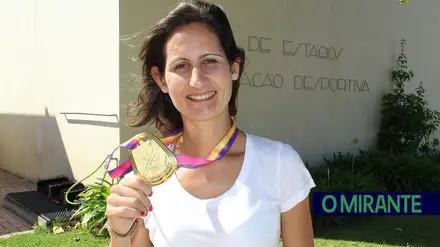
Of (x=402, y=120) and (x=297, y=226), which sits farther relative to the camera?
(x=402, y=120)

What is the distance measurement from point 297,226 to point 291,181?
0.54 ft

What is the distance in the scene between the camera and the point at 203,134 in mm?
1743

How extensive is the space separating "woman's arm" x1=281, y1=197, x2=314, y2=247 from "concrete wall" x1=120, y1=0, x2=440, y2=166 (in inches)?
171

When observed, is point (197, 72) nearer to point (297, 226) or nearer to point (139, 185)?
point (139, 185)

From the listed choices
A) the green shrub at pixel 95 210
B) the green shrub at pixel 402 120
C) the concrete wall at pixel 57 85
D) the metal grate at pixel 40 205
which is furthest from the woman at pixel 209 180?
the green shrub at pixel 402 120

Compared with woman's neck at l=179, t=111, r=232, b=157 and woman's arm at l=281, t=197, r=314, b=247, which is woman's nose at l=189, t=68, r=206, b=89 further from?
woman's arm at l=281, t=197, r=314, b=247

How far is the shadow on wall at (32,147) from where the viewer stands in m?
7.00

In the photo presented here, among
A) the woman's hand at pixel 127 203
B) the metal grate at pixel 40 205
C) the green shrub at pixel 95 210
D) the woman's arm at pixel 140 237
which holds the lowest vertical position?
the metal grate at pixel 40 205

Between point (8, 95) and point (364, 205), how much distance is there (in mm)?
6601

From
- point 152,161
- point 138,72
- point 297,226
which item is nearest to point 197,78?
point 152,161

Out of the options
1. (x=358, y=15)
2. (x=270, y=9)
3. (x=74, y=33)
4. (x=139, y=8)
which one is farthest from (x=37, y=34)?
(x=358, y=15)

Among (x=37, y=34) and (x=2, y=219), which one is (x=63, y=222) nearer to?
(x=2, y=219)

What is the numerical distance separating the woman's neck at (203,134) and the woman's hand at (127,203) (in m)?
0.36

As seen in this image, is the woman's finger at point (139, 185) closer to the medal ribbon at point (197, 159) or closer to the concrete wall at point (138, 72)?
the medal ribbon at point (197, 159)
